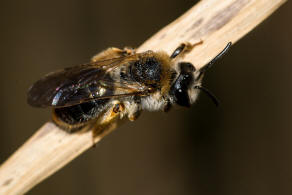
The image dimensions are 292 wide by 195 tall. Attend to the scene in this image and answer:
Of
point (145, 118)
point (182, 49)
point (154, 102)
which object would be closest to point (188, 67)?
point (182, 49)

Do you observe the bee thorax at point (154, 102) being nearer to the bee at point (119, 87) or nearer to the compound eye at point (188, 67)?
the bee at point (119, 87)

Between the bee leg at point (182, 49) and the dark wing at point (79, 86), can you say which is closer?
the bee leg at point (182, 49)

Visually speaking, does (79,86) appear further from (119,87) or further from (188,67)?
(188,67)

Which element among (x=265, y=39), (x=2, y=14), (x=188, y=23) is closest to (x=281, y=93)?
(x=265, y=39)

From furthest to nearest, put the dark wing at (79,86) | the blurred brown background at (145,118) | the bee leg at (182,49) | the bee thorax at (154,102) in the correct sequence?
the blurred brown background at (145,118), the bee thorax at (154,102), the dark wing at (79,86), the bee leg at (182,49)

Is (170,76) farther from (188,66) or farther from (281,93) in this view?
(281,93)

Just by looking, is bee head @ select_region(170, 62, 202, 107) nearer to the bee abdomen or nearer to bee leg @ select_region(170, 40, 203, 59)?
bee leg @ select_region(170, 40, 203, 59)

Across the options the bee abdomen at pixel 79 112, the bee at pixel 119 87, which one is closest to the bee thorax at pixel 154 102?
the bee at pixel 119 87
